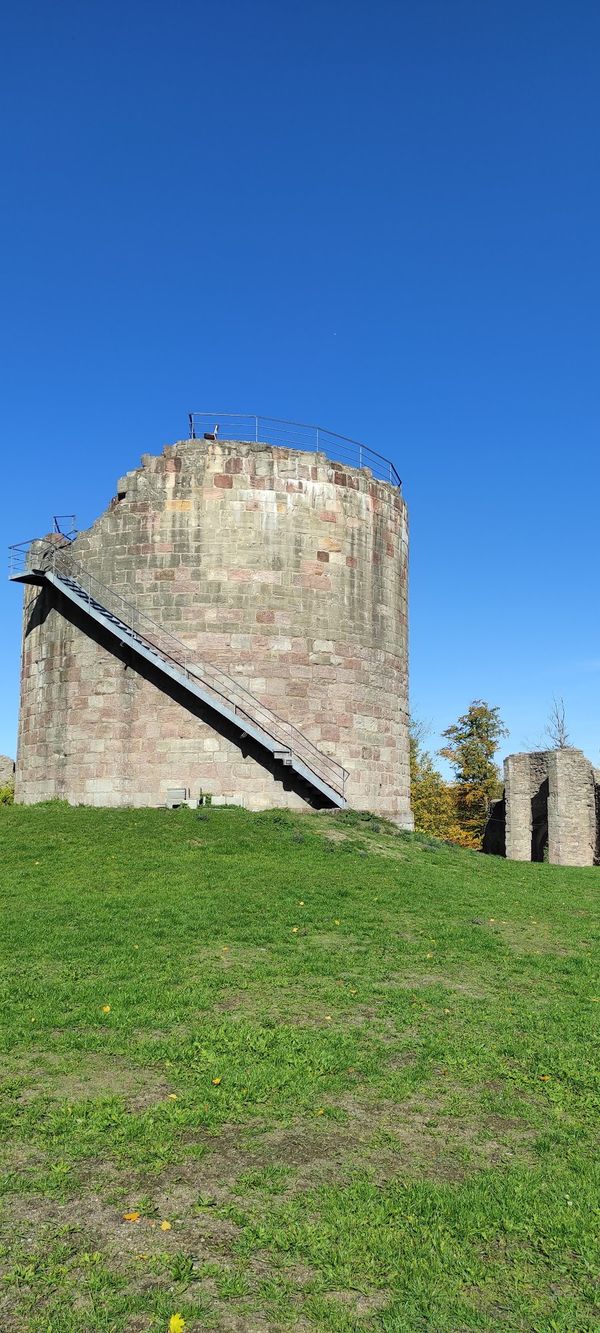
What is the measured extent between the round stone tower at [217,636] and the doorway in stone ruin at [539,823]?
1308 centimetres

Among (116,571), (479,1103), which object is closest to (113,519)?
(116,571)

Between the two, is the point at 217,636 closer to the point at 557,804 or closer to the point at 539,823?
the point at 557,804

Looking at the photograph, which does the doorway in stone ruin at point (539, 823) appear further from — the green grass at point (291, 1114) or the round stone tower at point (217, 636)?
the green grass at point (291, 1114)

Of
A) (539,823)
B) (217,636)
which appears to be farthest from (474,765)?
(217,636)

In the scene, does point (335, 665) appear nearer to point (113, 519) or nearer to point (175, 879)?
point (113, 519)

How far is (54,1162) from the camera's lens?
612 centimetres

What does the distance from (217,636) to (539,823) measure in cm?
1940

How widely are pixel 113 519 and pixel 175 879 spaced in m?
10.7

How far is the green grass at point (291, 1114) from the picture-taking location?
4.93 meters

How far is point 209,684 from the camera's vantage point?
855 inches

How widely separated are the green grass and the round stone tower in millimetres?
7209

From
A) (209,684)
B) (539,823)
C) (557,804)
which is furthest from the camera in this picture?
(539,823)

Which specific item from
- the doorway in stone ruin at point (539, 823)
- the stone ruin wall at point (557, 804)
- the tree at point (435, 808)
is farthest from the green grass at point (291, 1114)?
the tree at point (435, 808)

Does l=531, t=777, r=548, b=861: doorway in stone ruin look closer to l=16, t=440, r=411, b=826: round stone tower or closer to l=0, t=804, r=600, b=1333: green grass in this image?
l=16, t=440, r=411, b=826: round stone tower
